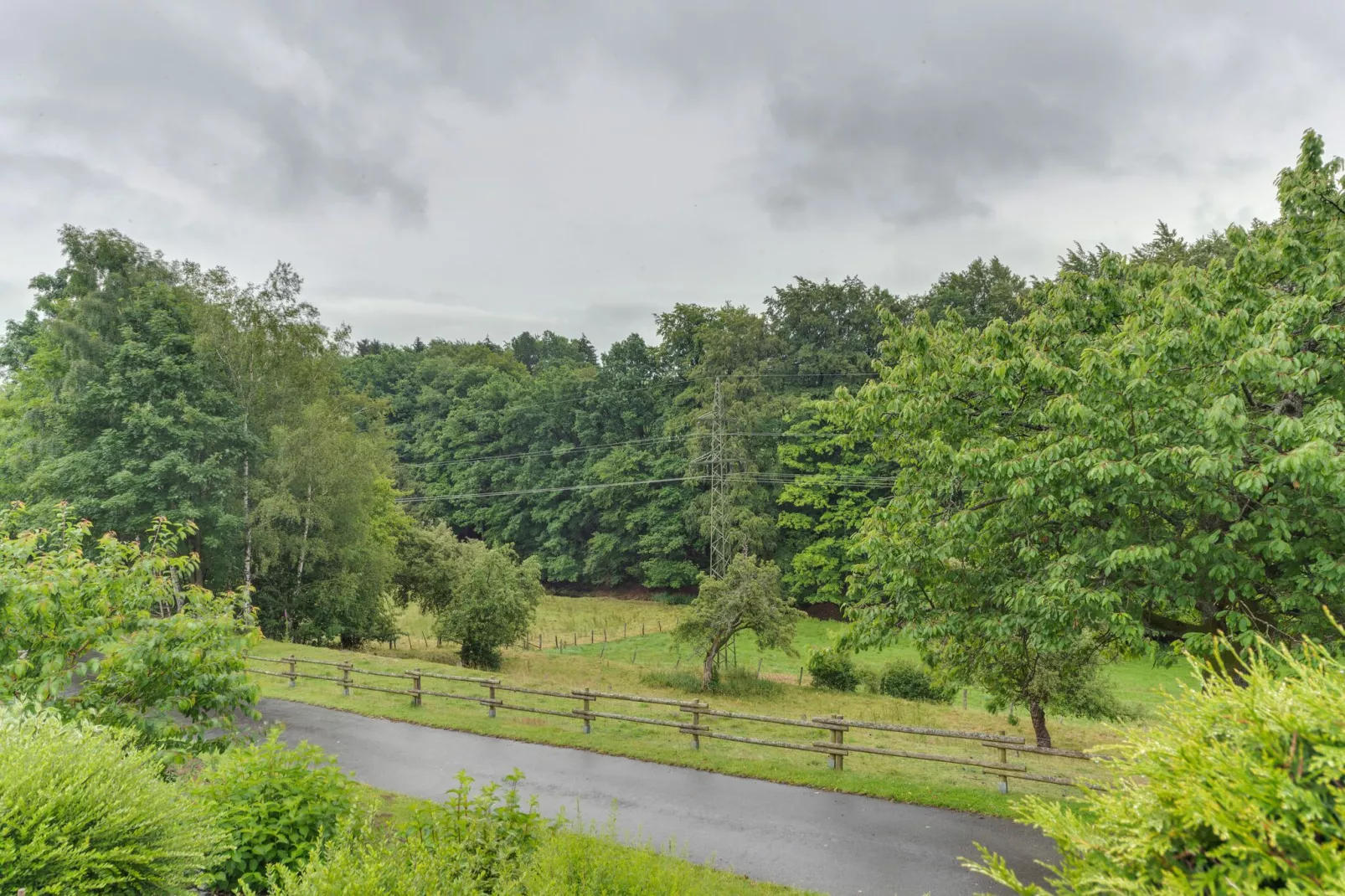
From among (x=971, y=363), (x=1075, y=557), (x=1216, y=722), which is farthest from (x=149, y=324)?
(x=1216, y=722)

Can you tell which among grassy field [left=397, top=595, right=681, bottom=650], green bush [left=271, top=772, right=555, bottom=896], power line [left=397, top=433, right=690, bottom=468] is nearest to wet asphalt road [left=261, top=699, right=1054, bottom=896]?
green bush [left=271, top=772, right=555, bottom=896]

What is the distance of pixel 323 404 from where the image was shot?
27.0 metres

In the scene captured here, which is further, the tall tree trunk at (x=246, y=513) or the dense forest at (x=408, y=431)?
the tall tree trunk at (x=246, y=513)

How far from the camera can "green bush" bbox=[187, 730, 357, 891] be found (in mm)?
5562

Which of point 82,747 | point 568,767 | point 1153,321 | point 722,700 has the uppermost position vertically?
point 1153,321

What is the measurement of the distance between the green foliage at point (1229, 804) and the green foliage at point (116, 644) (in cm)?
668

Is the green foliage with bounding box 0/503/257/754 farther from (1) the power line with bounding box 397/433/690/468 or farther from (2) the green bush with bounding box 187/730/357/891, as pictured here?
(1) the power line with bounding box 397/433/690/468

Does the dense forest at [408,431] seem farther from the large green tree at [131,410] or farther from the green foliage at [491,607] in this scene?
the green foliage at [491,607]

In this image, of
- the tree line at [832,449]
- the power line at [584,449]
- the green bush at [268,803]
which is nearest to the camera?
the green bush at [268,803]

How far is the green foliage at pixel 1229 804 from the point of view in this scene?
2254 mm

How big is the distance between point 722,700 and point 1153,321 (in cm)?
1662

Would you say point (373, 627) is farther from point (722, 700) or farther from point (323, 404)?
point (722, 700)

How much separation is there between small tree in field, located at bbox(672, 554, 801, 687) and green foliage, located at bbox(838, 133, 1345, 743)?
12270 millimetres

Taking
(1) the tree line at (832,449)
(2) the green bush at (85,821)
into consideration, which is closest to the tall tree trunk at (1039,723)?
(1) the tree line at (832,449)
